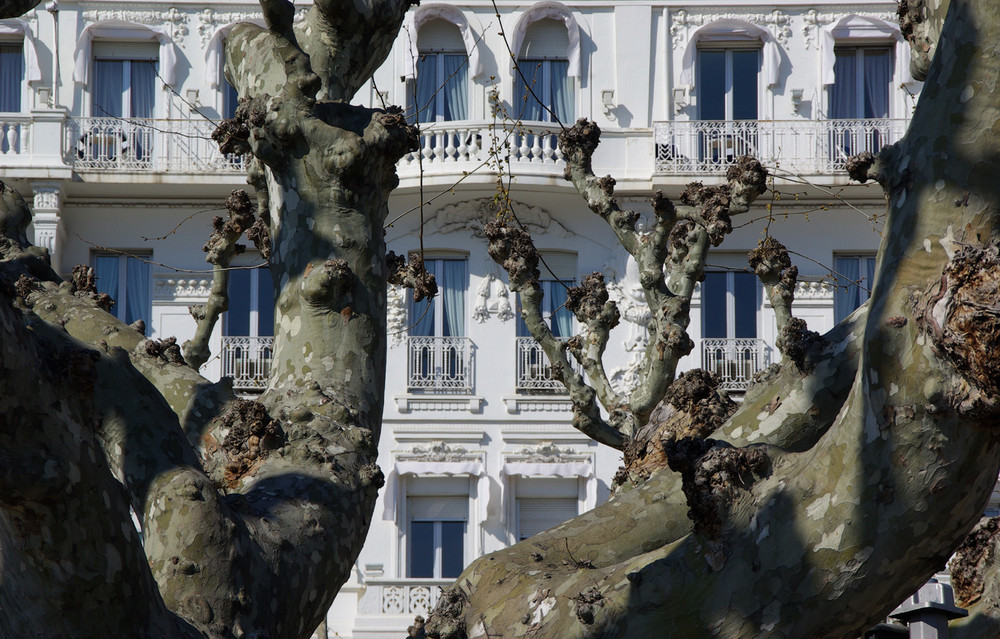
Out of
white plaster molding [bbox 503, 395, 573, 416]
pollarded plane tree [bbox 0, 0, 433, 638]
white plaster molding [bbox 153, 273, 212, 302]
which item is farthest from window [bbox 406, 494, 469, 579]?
Result: pollarded plane tree [bbox 0, 0, 433, 638]

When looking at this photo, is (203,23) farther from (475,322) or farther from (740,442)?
(740,442)

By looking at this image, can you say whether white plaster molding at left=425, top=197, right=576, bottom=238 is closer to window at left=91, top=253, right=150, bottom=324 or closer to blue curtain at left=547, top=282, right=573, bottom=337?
blue curtain at left=547, top=282, right=573, bottom=337

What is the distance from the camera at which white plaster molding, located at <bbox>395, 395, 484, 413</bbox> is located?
19.7 meters

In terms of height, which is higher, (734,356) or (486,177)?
(486,177)

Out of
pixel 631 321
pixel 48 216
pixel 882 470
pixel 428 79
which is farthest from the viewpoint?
pixel 428 79

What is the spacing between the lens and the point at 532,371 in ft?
65.3

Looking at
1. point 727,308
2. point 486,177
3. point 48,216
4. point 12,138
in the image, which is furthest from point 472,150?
point 12,138

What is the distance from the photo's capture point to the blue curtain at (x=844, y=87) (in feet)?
66.5

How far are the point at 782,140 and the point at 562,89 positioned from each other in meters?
3.39

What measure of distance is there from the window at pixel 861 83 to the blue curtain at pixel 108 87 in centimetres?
1085

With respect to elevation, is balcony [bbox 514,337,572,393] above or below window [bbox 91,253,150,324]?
below

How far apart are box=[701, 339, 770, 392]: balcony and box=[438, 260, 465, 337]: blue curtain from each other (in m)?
3.63

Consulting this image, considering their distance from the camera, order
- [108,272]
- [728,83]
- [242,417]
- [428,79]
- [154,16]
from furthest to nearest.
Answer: [728,83]
[428,79]
[154,16]
[108,272]
[242,417]

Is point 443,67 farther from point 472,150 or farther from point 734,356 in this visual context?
point 734,356
